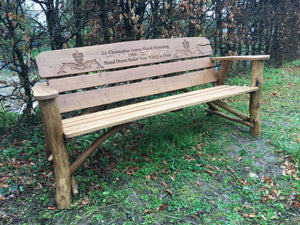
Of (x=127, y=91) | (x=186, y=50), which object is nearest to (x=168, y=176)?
(x=127, y=91)

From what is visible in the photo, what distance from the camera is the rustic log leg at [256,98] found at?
2.70m

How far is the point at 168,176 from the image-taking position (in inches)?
86.5

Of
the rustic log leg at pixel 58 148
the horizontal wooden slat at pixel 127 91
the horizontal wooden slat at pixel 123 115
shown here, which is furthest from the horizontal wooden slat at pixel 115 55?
the rustic log leg at pixel 58 148

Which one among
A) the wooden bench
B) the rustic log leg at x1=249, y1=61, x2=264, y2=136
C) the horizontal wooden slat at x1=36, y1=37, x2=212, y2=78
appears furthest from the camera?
the rustic log leg at x1=249, y1=61, x2=264, y2=136

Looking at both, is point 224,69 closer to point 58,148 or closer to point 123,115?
point 123,115

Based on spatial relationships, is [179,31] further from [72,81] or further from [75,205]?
[75,205]

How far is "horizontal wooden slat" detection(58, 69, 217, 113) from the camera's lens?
87.4 inches

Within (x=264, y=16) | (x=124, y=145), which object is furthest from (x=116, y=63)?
(x=264, y=16)

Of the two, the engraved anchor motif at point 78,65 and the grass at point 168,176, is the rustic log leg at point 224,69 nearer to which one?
the grass at point 168,176

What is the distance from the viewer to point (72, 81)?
2.27 metres

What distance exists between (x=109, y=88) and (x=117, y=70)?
0.37 metres

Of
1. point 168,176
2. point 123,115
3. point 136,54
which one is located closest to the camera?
point 123,115

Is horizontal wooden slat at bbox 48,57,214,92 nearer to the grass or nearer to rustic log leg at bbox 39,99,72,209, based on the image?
rustic log leg at bbox 39,99,72,209

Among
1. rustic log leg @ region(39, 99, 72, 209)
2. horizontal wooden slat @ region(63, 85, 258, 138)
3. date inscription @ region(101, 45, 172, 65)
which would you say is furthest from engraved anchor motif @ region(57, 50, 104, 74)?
rustic log leg @ region(39, 99, 72, 209)
